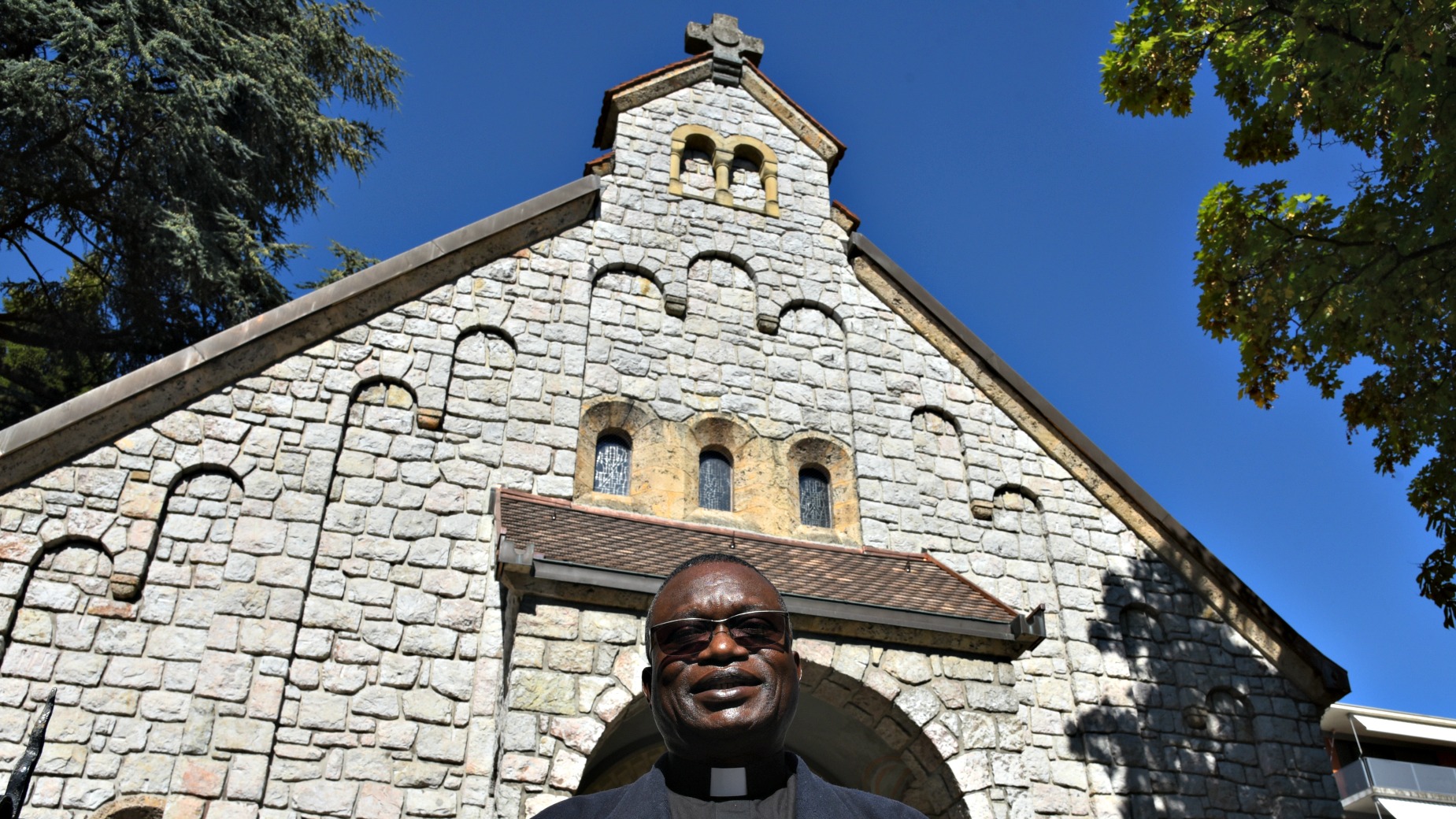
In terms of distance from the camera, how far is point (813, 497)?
997 centimetres

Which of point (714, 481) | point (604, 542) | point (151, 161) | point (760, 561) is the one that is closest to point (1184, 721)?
point (760, 561)

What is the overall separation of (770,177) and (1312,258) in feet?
18.0

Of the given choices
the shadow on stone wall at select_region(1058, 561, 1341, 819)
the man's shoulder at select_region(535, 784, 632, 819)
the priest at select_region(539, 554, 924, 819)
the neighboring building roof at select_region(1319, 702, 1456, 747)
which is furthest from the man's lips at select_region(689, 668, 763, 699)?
the neighboring building roof at select_region(1319, 702, 1456, 747)

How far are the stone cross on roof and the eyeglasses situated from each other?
10752 mm

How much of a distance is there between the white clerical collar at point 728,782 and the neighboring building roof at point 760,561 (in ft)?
15.6

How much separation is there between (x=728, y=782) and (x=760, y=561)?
19.4 feet

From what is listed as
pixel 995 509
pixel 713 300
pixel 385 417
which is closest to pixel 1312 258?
pixel 995 509

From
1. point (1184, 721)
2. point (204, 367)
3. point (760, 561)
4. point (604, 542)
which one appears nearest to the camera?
point (604, 542)

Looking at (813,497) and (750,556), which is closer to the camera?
(750,556)

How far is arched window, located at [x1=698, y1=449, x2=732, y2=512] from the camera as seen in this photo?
9.66 m

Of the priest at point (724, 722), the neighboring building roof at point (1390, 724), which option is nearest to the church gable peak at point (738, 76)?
the priest at point (724, 722)

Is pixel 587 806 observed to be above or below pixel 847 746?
below

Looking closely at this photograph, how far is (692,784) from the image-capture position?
2.42 metres

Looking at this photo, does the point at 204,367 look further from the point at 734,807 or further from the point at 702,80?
the point at 734,807
